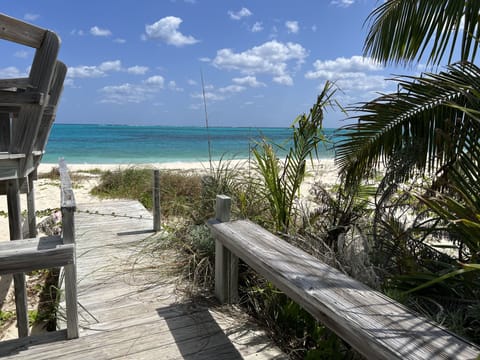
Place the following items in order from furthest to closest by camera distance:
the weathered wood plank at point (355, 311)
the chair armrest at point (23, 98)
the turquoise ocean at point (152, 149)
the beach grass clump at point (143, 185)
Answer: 1. the beach grass clump at point (143, 185)
2. the turquoise ocean at point (152, 149)
3. the chair armrest at point (23, 98)
4. the weathered wood plank at point (355, 311)

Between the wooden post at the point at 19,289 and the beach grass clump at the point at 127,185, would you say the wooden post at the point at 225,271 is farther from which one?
the beach grass clump at the point at 127,185

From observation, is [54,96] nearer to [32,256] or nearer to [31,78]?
[31,78]

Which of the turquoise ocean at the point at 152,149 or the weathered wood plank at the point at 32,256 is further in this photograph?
the turquoise ocean at the point at 152,149

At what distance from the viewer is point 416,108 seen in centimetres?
353

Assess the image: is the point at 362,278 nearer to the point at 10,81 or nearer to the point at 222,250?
the point at 222,250

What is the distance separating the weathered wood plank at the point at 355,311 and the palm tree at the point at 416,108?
158cm

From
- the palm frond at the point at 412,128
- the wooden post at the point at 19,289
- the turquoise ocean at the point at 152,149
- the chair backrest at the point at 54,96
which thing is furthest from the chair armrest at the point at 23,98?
the palm frond at the point at 412,128

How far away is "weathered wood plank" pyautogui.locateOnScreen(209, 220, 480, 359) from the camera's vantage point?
1392mm

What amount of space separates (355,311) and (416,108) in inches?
101

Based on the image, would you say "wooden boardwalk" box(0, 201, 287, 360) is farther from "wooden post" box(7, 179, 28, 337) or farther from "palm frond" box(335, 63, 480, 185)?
"palm frond" box(335, 63, 480, 185)

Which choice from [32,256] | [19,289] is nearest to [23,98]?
[32,256]

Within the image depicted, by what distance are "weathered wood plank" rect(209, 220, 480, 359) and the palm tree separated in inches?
62.4

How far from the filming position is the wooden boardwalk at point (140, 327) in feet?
8.03

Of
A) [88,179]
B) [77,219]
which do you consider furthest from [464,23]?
[88,179]
